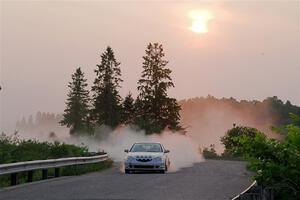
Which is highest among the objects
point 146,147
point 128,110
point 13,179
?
point 128,110

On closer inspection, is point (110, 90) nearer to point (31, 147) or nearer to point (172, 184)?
point (31, 147)

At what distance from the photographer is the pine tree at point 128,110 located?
291 feet

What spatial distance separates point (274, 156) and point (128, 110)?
265ft

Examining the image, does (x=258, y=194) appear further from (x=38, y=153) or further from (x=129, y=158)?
A: (x=38, y=153)

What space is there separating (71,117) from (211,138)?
190ft

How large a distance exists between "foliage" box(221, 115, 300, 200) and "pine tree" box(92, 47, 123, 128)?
78032 mm

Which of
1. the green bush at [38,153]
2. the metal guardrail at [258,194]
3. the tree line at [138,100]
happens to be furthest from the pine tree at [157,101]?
the metal guardrail at [258,194]

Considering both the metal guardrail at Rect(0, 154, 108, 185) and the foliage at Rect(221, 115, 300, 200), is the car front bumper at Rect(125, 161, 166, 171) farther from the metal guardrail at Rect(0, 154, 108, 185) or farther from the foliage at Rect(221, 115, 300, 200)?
the foliage at Rect(221, 115, 300, 200)

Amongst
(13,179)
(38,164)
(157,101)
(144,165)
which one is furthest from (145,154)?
(157,101)

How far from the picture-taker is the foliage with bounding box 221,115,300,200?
8.66 metres

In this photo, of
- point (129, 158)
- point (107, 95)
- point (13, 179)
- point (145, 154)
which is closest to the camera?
point (13, 179)

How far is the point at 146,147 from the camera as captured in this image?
28.3 metres

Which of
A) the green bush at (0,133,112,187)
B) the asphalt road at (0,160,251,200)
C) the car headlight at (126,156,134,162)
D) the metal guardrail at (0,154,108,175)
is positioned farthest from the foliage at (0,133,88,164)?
the asphalt road at (0,160,251,200)

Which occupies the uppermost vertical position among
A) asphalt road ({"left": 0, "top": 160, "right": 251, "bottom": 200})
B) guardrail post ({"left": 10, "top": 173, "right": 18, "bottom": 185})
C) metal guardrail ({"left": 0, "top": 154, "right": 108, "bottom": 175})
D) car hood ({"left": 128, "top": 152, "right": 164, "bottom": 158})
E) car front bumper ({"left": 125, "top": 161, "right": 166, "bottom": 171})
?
car hood ({"left": 128, "top": 152, "right": 164, "bottom": 158})
